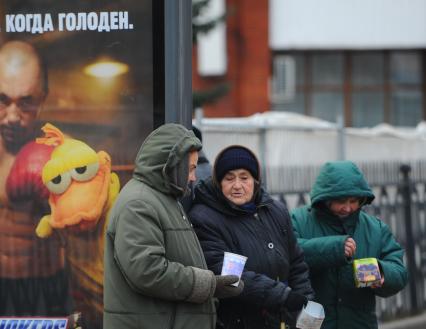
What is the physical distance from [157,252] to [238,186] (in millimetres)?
945

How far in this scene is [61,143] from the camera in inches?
201

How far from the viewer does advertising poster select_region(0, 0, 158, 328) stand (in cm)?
508

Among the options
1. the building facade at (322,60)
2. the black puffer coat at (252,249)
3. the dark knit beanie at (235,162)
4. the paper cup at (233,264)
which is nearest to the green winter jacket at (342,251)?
the black puffer coat at (252,249)

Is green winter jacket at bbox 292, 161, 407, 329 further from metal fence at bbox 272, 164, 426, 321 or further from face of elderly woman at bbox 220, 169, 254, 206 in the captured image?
metal fence at bbox 272, 164, 426, 321

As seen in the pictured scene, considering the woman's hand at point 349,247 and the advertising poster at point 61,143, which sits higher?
the advertising poster at point 61,143

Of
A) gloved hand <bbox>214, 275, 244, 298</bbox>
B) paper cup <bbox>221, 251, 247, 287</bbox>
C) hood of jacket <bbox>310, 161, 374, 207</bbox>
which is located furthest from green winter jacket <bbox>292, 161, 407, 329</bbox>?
gloved hand <bbox>214, 275, 244, 298</bbox>

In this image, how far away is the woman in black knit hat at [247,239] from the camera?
5043mm

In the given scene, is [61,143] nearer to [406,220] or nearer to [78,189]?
[78,189]

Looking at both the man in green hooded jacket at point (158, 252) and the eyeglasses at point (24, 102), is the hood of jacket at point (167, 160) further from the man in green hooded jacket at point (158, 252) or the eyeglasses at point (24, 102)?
the eyeglasses at point (24, 102)

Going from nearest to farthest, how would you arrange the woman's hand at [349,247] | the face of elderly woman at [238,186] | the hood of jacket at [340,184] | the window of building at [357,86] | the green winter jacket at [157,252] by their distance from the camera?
the green winter jacket at [157,252] < the face of elderly woman at [238,186] < the woman's hand at [349,247] < the hood of jacket at [340,184] < the window of building at [357,86]

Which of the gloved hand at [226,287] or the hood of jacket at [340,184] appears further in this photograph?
the hood of jacket at [340,184]

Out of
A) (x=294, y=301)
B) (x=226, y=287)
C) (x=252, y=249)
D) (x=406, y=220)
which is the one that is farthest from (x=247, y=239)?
(x=406, y=220)

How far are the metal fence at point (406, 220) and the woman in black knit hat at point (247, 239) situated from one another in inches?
209

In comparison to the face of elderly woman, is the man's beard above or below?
above
